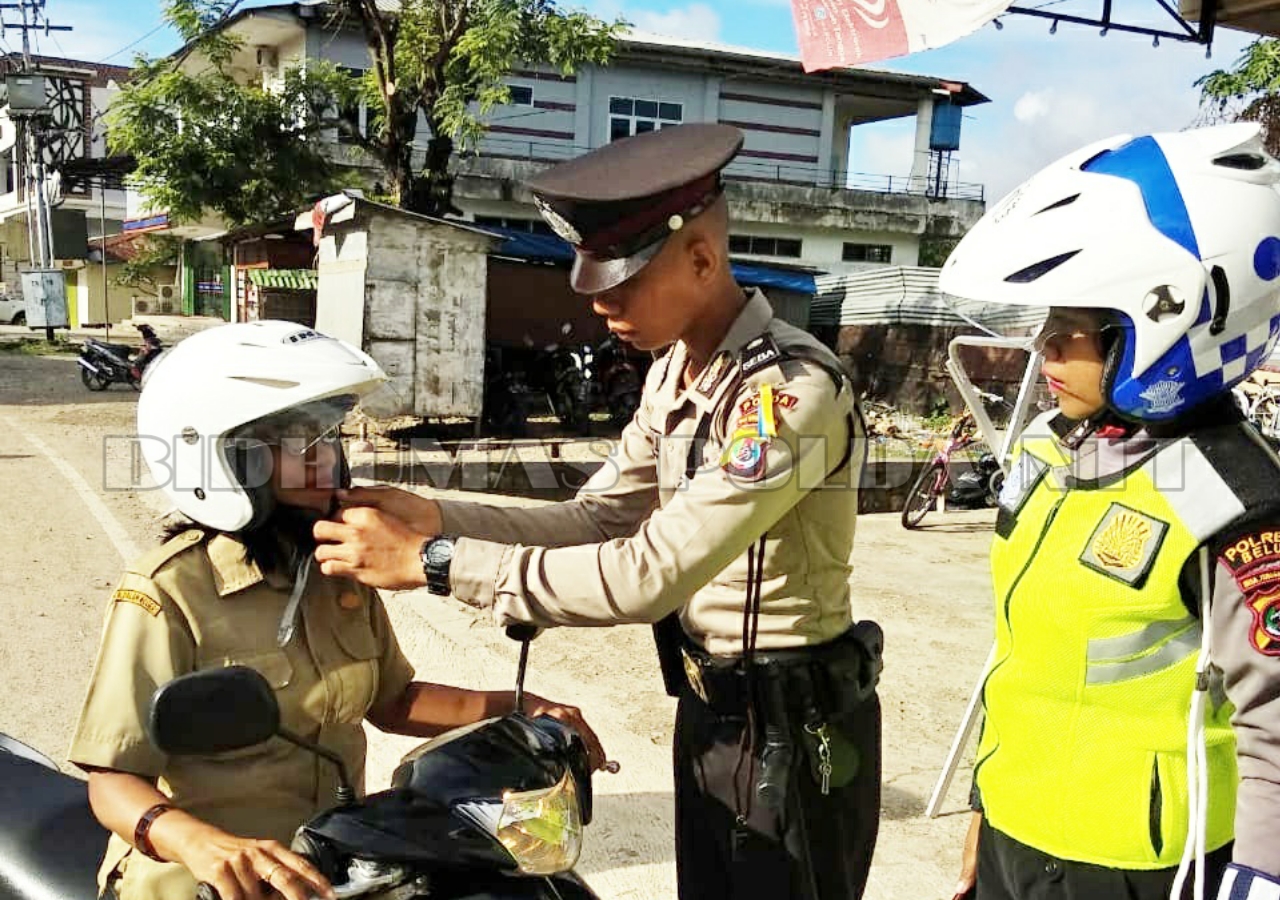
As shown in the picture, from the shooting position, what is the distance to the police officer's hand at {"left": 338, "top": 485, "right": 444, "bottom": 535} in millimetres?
1845

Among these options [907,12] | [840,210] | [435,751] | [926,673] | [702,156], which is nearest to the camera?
[435,751]

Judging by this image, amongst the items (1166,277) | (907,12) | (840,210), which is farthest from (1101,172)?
(840,210)

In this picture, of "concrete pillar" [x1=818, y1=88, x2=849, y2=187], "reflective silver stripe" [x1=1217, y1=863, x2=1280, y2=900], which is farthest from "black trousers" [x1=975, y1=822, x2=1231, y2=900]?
"concrete pillar" [x1=818, y1=88, x2=849, y2=187]

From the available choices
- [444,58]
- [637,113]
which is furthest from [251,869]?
[637,113]

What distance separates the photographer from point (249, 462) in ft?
5.77

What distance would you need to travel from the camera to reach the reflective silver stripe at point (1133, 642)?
1.52 metres

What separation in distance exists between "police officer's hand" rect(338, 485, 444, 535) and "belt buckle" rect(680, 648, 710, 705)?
0.54m

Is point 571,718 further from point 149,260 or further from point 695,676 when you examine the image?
point 149,260

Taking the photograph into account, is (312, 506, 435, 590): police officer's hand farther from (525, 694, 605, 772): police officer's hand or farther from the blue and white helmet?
the blue and white helmet

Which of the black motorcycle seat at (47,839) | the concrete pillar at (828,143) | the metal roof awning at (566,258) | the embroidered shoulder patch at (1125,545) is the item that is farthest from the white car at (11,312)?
the embroidered shoulder patch at (1125,545)

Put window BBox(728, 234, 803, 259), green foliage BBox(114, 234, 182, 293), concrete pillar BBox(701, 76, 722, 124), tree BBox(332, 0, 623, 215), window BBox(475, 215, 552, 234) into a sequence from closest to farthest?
tree BBox(332, 0, 623, 215)
window BBox(475, 215, 552, 234)
window BBox(728, 234, 803, 259)
concrete pillar BBox(701, 76, 722, 124)
green foliage BBox(114, 234, 182, 293)

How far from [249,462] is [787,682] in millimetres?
1020

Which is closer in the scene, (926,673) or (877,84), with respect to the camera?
(926,673)

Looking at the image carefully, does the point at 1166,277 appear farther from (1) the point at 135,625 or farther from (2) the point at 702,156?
(1) the point at 135,625
